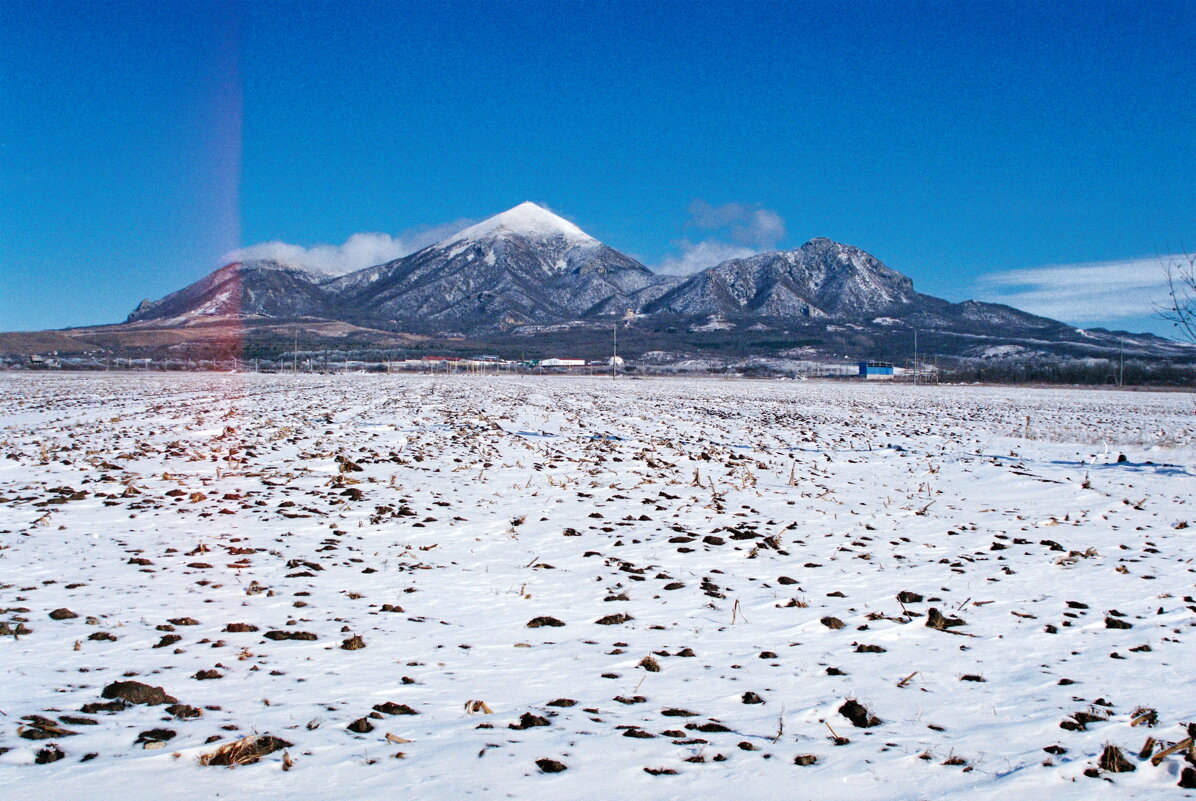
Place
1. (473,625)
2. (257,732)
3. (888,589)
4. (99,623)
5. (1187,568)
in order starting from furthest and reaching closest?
(1187,568) < (888,589) < (473,625) < (99,623) < (257,732)

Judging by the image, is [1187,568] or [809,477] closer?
[1187,568]

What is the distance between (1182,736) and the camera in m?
4.57

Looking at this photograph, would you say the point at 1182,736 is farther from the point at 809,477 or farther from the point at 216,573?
the point at 809,477

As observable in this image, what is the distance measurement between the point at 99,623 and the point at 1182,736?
24.9ft

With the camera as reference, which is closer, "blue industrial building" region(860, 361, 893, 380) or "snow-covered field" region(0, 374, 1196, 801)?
"snow-covered field" region(0, 374, 1196, 801)

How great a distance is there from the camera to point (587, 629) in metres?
6.48

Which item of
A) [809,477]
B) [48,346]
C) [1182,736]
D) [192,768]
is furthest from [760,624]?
[48,346]

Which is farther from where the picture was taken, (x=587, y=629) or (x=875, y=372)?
(x=875, y=372)

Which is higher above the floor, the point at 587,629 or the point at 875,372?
the point at 875,372

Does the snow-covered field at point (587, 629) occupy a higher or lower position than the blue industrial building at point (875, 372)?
lower

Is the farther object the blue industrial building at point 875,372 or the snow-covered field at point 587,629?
the blue industrial building at point 875,372

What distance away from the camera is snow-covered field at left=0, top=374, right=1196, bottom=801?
4070mm

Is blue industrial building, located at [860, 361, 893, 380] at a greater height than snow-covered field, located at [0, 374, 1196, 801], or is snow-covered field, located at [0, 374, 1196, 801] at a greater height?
blue industrial building, located at [860, 361, 893, 380]

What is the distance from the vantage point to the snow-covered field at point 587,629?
13.4ft
